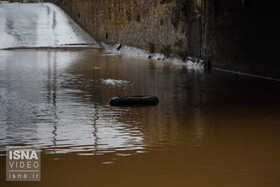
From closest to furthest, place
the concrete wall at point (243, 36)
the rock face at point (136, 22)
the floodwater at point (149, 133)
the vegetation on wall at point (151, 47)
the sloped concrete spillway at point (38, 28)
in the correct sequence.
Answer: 1. the floodwater at point (149, 133)
2. the concrete wall at point (243, 36)
3. the rock face at point (136, 22)
4. the vegetation on wall at point (151, 47)
5. the sloped concrete spillway at point (38, 28)

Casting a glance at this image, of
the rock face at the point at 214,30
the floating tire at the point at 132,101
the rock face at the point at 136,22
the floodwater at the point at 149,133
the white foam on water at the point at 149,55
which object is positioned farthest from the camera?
the rock face at the point at 136,22

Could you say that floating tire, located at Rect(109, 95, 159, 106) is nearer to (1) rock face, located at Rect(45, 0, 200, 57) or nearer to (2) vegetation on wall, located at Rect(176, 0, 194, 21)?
(1) rock face, located at Rect(45, 0, 200, 57)

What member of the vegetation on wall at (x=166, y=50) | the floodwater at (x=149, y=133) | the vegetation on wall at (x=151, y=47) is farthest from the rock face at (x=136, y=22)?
the floodwater at (x=149, y=133)

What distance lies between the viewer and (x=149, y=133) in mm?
7465

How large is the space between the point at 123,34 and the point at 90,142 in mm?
28238

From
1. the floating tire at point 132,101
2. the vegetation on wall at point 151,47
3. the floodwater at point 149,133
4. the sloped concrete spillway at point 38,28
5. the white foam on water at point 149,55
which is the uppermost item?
the sloped concrete spillway at point 38,28

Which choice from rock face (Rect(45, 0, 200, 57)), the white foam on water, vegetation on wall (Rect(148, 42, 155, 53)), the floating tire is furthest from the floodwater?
vegetation on wall (Rect(148, 42, 155, 53))

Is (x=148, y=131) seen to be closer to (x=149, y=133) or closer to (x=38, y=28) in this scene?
(x=149, y=133)

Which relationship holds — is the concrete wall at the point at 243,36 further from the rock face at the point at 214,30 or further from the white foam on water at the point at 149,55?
the white foam on water at the point at 149,55

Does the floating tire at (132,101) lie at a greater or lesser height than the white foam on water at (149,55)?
lesser

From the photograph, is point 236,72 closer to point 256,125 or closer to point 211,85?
point 211,85

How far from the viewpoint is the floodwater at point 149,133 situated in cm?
541

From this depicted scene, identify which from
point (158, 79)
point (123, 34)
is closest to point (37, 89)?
point (158, 79)

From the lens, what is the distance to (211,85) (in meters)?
14.0
